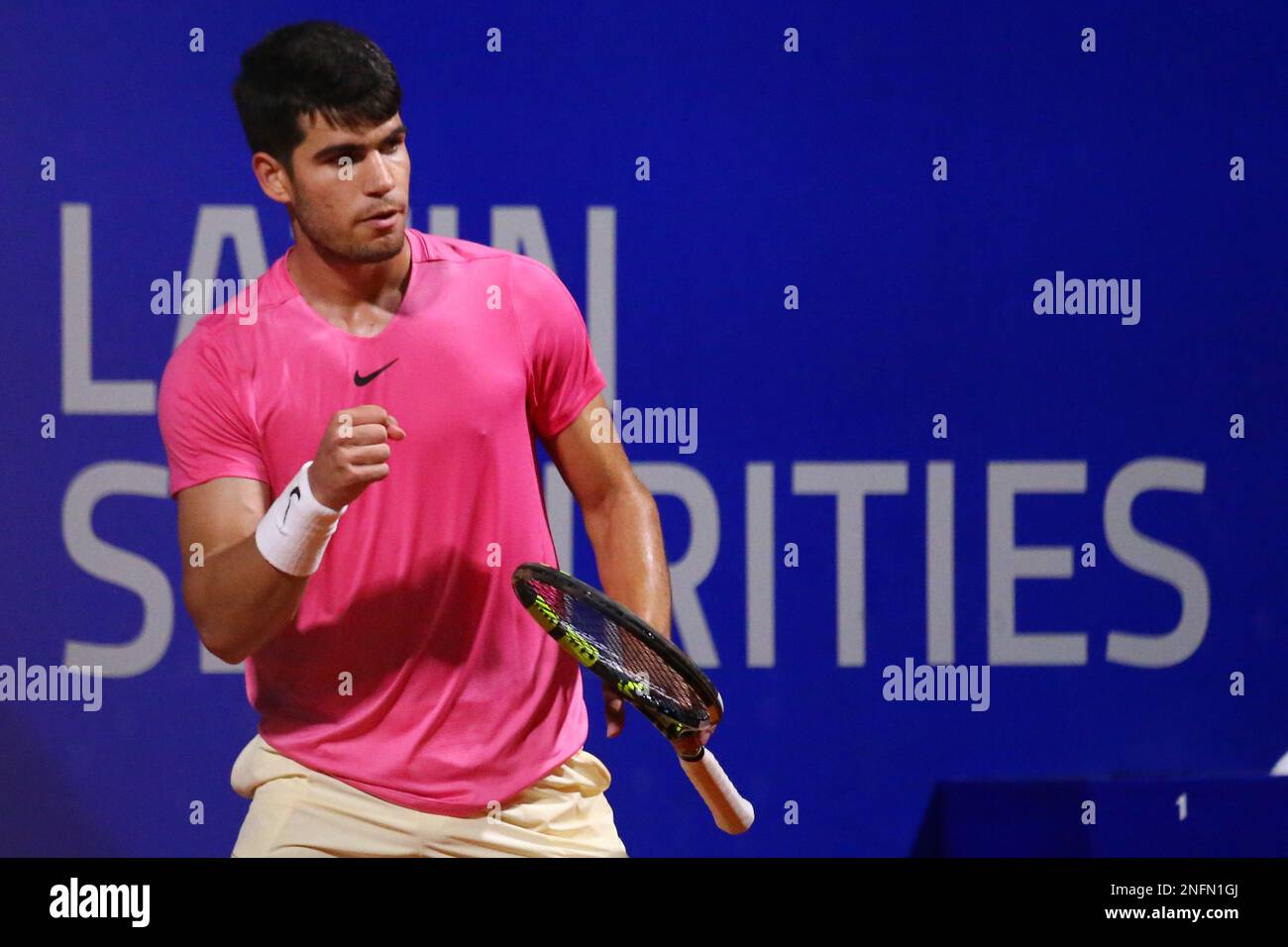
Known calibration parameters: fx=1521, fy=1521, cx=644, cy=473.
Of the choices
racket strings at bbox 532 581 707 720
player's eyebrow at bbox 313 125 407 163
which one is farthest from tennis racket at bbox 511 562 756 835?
player's eyebrow at bbox 313 125 407 163

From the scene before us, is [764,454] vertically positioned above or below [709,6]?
below

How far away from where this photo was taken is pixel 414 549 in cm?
275

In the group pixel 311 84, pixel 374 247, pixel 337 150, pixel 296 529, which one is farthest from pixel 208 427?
pixel 311 84

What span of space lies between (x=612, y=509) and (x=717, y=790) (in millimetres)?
544

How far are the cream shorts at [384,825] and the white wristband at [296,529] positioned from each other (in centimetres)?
41

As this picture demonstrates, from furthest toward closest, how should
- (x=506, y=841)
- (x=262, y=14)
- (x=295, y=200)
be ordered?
(x=262, y=14) → (x=295, y=200) → (x=506, y=841)

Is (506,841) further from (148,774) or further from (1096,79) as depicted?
(1096,79)

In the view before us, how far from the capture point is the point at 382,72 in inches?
114

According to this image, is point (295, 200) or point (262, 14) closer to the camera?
point (295, 200)

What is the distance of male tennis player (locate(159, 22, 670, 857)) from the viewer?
2.69m

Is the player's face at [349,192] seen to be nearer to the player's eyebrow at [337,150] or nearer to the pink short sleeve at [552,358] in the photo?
the player's eyebrow at [337,150]

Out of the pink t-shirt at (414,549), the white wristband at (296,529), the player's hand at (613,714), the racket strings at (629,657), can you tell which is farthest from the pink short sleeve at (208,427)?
the player's hand at (613,714)
